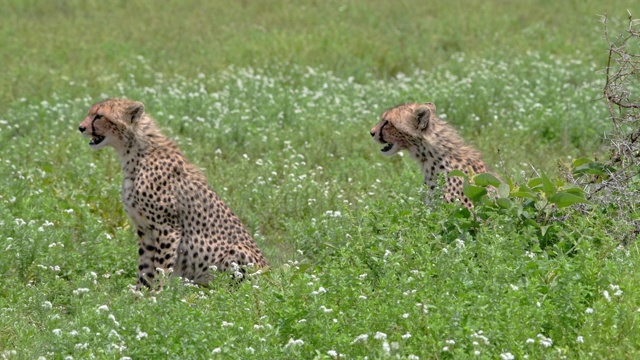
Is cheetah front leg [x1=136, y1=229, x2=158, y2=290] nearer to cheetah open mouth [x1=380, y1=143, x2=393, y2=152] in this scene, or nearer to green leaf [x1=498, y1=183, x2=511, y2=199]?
cheetah open mouth [x1=380, y1=143, x2=393, y2=152]

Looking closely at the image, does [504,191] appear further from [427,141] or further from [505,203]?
[427,141]

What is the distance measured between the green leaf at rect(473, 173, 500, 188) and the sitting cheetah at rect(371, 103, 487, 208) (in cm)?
82

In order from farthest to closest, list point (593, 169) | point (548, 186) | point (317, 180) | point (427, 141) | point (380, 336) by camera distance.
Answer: point (317, 180), point (427, 141), point (593, 169), point (548, 186), point (380, 336)

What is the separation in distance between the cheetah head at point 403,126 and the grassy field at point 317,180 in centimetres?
41

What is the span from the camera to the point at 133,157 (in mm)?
7562

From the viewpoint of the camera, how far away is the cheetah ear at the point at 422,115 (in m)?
7.89

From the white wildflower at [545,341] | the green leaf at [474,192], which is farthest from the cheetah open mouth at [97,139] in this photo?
the white wildflower at [545,341]

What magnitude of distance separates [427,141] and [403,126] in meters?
0.20

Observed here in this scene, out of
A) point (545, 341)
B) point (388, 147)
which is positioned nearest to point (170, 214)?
point (388, 147)

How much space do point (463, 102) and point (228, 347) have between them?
6.88 metres

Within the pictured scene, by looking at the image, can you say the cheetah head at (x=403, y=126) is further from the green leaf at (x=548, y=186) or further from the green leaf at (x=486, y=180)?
the green leaf at (x=548, y=186)

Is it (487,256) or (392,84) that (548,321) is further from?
(392,84)

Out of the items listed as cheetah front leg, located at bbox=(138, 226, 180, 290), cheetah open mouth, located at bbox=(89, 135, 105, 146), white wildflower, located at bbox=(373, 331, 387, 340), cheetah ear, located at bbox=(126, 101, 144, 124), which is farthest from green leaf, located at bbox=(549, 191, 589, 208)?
cheetah open mouth, located at bbox=(89, 135, 105, 146)

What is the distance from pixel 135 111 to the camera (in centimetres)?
759
